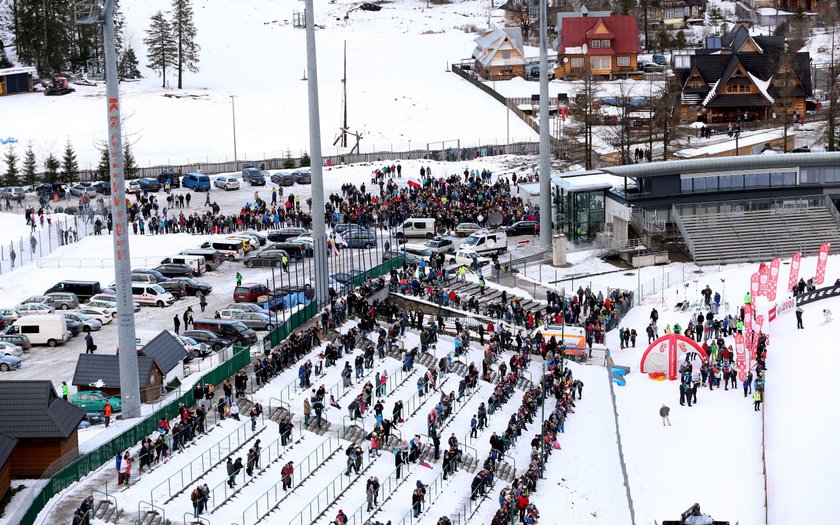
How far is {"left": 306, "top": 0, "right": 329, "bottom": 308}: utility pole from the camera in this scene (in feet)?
181

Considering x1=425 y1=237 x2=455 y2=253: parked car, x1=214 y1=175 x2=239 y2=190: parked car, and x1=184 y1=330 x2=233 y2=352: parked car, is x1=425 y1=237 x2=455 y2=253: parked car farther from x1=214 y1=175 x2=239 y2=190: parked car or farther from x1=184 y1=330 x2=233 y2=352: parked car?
x1=214 y1=175 x2=239 y2=190: parked car

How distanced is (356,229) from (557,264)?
34.2ft

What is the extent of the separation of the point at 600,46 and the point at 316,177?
76947mm

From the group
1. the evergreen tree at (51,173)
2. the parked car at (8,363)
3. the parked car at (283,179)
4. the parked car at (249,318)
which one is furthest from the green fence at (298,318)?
the evergreen tree at (51,173)

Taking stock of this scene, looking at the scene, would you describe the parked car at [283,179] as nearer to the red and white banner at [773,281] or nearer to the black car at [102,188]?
the black car at [102,188]

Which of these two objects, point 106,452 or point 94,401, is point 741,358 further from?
point 106,452

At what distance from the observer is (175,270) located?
212 feet

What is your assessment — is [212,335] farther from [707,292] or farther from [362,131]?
[362,131]

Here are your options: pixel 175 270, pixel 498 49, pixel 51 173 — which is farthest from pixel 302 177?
pixel 498 49

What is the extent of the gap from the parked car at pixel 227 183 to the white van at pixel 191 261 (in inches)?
816

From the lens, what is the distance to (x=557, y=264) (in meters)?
66.9

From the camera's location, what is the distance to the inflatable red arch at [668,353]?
172 feet

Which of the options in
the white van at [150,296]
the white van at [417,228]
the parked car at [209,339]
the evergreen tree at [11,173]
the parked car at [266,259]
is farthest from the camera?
the evergreen tree at [11,173]

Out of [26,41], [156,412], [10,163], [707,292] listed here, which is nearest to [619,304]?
[707,292]
